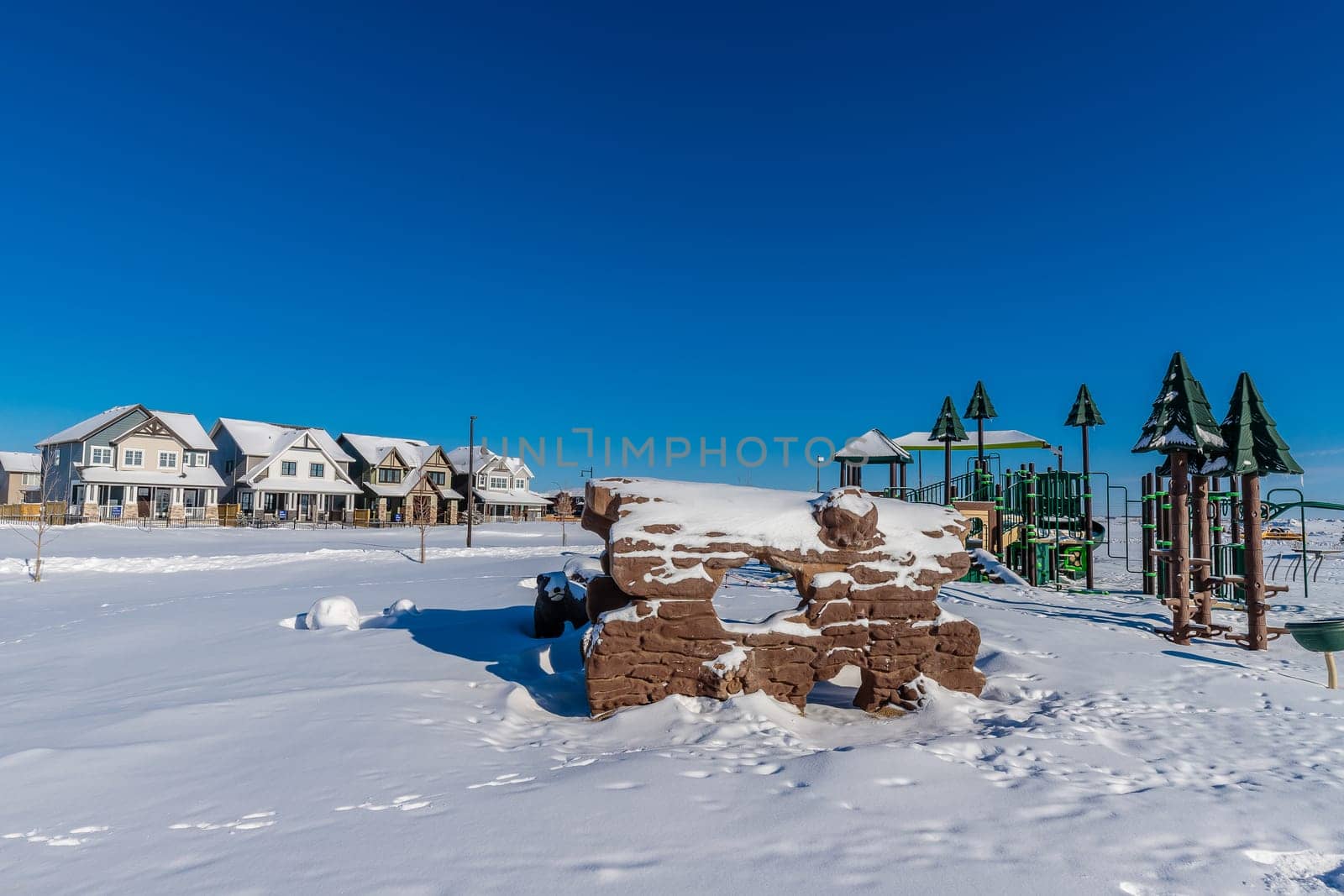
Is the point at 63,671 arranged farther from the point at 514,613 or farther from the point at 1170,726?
the point at 1170,726

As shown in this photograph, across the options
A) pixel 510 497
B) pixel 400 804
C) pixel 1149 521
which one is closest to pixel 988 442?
pixel 1149 521

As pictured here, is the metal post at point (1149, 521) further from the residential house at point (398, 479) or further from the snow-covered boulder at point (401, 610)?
the residential house at point (398, 479)

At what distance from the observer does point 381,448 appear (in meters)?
52.6

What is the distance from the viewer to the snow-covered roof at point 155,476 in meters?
40.4

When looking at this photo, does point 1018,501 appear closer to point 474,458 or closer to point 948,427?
point 948,427

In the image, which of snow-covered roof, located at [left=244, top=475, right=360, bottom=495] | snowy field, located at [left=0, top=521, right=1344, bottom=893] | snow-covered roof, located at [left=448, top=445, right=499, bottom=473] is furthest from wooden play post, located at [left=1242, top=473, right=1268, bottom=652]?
snow-covered roof, located at [left=448, top=445, right=499, bottom=473]

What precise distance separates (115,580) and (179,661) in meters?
13.0

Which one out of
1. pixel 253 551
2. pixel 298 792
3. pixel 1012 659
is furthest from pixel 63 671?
pixel 253 551

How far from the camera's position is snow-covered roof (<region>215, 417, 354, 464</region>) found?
47.2 meters

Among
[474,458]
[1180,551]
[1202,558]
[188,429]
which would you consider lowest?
[1202,558]

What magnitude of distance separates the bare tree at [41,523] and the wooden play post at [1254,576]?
80.7 ft

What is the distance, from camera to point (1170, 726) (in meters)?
6.04

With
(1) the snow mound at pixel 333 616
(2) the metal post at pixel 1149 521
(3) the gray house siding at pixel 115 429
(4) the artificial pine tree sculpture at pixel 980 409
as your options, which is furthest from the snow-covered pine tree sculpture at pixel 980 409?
(3) the gray house siding at pixel 115 429

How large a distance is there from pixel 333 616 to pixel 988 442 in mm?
26920
